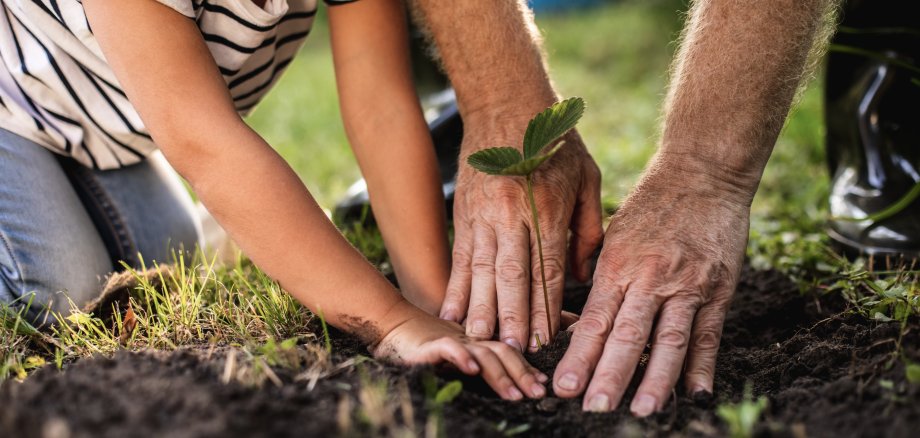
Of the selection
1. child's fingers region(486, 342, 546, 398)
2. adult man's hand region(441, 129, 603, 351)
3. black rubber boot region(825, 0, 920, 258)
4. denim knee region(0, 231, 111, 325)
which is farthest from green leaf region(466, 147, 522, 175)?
black rubber boot region(825, 0, 920, 258)

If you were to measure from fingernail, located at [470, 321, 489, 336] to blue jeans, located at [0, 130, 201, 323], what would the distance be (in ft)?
2.69

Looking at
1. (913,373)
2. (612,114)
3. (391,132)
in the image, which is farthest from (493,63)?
(612,114)

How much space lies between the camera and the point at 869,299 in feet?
4.93

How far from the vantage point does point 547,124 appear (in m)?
1.33

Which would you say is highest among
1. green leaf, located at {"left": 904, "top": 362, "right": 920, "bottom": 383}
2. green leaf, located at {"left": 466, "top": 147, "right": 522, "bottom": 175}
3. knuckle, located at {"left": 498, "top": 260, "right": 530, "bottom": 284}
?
green leaf, located at {"left": 466, "top": 147, "right": 522, "bottom": 175}

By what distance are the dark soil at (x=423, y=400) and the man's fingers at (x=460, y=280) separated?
0.22 meters

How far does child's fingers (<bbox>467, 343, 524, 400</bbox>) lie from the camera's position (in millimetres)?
1247

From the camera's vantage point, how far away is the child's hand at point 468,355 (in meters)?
1.25

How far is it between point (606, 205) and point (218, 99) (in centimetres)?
134

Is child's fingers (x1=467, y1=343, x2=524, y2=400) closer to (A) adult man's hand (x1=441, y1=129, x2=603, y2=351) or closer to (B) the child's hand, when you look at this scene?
(B) the child's hand

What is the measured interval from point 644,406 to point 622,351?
4.0 inches

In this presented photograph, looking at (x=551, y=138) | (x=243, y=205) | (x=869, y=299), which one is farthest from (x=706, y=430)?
(x=243, y=205)

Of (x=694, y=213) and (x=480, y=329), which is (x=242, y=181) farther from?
(x=694, y=213)

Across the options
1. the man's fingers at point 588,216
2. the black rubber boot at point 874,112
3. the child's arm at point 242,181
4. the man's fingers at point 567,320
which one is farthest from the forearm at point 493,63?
Result: the black rubber boot at point 874,112
